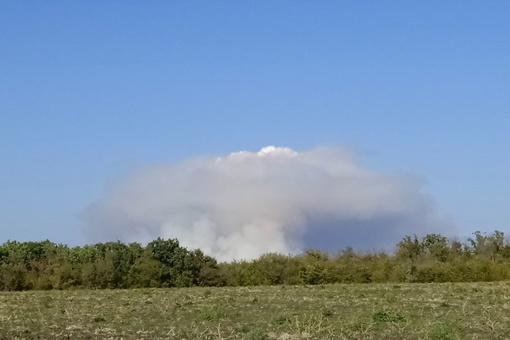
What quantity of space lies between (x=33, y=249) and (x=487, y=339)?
2131 inches

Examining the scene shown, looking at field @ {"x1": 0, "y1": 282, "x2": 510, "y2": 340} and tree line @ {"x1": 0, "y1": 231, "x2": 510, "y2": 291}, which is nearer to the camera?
field @ {"x1": 0, "y1": 282, "x2": 510, "y2": 340}

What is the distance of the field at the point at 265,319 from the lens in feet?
70.1

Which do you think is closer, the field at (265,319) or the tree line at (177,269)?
the field at (265,319)

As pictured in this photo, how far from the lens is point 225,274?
2667 inches

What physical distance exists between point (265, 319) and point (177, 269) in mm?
41745

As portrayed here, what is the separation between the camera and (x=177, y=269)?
6619 centimetres

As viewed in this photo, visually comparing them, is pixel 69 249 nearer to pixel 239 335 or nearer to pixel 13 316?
pixel 13 316

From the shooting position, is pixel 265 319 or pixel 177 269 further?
pixel 177 269

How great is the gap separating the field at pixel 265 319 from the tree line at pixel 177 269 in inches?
1170

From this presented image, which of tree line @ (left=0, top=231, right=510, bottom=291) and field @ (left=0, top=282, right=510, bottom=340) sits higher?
tree line @ (left=0, top=231, right=510, bottom=291)

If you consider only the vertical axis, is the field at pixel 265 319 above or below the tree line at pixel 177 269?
below

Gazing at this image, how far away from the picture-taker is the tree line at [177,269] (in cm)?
6388

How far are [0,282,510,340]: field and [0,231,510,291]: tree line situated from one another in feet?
Answer: 97.5

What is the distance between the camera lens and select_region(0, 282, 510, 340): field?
21375 mm
